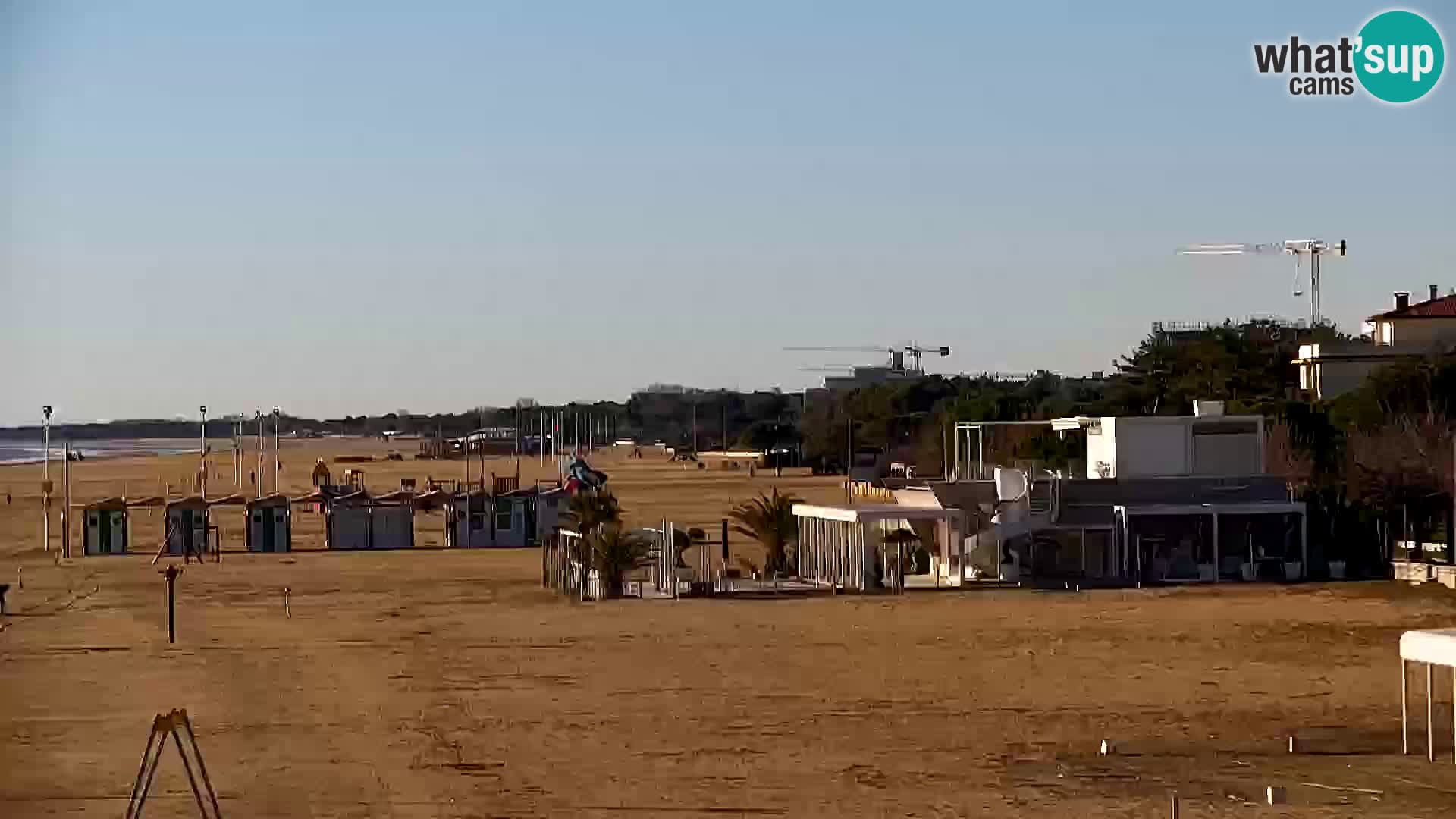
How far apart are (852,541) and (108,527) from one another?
20.5m

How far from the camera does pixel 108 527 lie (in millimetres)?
46438

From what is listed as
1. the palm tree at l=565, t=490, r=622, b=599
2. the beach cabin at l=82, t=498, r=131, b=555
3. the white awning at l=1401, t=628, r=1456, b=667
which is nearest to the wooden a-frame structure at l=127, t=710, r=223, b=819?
the white awning at l=1401, t=628, r=1456, b=667

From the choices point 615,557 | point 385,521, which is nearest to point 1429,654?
point 615,557

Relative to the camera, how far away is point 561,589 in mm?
33750

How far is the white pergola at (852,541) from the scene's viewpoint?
109 feet

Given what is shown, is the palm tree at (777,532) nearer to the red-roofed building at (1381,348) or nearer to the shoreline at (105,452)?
the red-roofed building at (1381,348)

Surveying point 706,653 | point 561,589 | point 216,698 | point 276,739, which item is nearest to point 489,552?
point 561,589

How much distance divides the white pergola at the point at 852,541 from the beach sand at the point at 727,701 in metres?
1.59

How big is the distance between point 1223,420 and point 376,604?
580 inches

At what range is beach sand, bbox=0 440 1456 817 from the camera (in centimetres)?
1488

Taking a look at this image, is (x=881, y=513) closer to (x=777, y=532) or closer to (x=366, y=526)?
(x=777, y=532)

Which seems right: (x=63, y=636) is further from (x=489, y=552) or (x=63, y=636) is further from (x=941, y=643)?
(x=489, y=552)

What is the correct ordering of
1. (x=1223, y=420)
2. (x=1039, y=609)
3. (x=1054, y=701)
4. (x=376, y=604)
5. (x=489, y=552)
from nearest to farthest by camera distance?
1. (x=1054, y=701)
2. (x=1039, y=609)
3. (x=376, y=604)
4. (x=1223, y=420)
5. (x=489, y=552)

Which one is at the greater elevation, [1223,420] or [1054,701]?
[1223,420]
